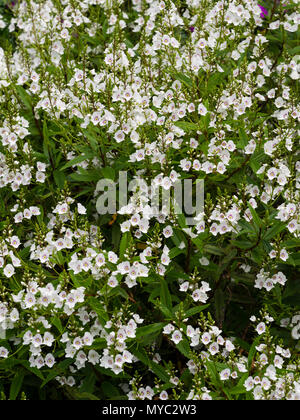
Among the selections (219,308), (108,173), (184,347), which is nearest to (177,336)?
(184,347)

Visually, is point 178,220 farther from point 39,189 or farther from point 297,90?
point 297,90

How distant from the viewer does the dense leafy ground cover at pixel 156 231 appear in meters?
3.94

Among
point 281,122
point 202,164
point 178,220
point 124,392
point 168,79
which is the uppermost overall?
point 168,79

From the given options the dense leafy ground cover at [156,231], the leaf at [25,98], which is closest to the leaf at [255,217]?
the dense leafy ground cover at [156,231]

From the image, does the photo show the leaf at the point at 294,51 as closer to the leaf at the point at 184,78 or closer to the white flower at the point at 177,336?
the leaf at the point at 184,78

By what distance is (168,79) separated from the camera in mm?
4840

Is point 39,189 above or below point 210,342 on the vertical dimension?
above

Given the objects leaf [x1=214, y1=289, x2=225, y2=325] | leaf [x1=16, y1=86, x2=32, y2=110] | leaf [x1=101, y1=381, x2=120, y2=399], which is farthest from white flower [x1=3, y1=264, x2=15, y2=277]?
leaf [x1=16, y1=86, x2=32, y2=110]

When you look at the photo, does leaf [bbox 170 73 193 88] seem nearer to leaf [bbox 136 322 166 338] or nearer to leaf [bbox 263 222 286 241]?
leaf [bbox 263 222 286 241]
